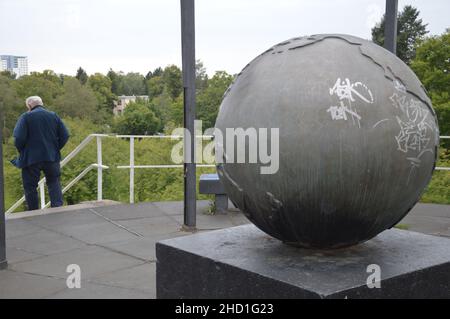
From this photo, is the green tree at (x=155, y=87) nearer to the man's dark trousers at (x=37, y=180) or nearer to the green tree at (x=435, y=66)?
the green tree at (x=435, y=66)

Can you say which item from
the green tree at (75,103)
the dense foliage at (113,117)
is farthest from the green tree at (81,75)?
the green tree at (75,103)

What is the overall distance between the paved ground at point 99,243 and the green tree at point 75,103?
53.9 metres

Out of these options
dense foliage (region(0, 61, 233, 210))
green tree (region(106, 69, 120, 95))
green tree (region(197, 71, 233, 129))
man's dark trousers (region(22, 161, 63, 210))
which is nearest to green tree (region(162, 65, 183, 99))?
dense foliage (region(0, 61, 233, 210))

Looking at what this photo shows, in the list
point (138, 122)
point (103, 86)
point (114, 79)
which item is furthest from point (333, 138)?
point (114, 79)

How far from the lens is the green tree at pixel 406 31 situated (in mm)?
36094

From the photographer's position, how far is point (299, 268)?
9.85 ft

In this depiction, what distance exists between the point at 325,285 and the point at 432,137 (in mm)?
1213

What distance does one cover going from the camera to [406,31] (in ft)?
128

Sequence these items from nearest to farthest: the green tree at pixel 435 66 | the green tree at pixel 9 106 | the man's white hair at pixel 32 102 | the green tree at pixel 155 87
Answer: the man's white hair at pixel 32 102, the green tree at pixel 435 66, the green tree at pixel 9 106, the green tree at pixel 155 87

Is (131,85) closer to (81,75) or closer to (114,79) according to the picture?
(114,79)

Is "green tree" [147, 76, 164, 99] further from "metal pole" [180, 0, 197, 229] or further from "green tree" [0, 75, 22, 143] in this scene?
"metal pole" [180, 0, 197, 229]

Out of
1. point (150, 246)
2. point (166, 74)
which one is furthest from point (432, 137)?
point (166, 74)

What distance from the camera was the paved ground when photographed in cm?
436

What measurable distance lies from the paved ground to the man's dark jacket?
34.6 inches
